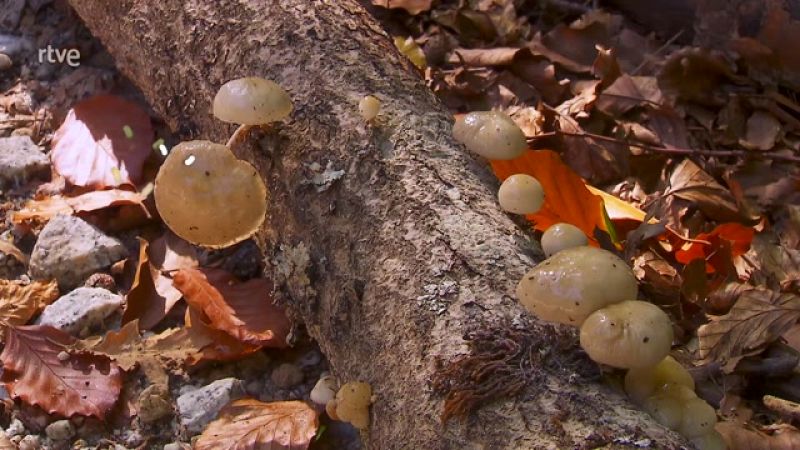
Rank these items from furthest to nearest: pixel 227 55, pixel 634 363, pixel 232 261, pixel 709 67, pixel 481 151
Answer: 1. pixel 709 67
2. pixel 232 261
3. pixel 227 55
4. pixel 481 151
5. pixel 634 363

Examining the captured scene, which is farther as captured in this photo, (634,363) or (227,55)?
(227,55)

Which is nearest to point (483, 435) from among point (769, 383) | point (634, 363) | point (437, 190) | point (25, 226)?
point (634, 363)

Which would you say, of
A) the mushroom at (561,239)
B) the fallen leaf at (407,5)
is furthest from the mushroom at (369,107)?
the fallen leaf at (407,5)

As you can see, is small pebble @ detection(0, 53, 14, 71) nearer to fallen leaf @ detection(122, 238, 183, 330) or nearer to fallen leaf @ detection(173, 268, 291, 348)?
fallen leaf @ detection(122, 238, 183, 330)

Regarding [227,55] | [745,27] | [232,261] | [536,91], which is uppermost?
[227,55]

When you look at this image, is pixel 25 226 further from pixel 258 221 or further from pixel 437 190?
pixel 437 190

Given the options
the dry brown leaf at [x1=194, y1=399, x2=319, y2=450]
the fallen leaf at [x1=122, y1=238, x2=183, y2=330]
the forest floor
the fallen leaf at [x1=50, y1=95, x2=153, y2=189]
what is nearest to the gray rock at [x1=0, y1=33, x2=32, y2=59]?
the forest floor
